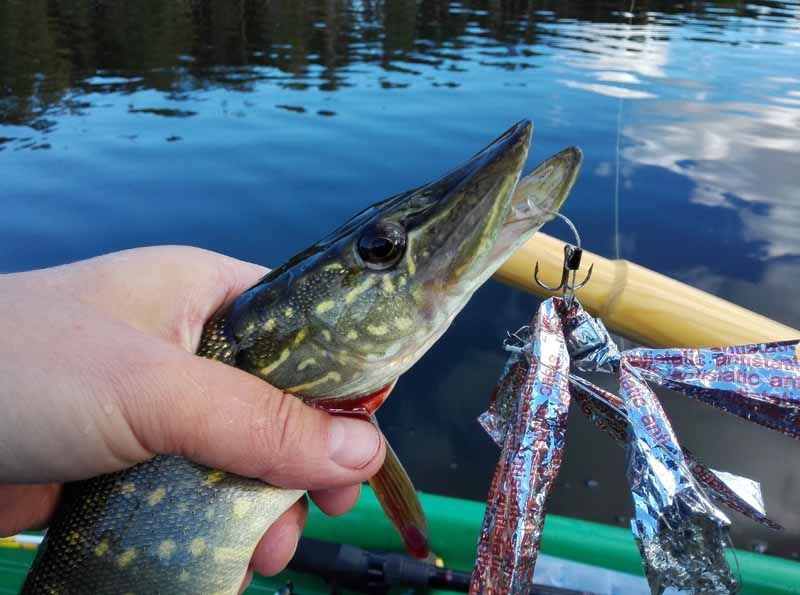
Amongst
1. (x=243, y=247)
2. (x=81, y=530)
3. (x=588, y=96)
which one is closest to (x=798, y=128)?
(x=588, y=96)

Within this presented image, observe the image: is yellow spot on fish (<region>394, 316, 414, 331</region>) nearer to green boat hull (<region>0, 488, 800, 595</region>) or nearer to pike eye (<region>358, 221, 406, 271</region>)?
pike eye (<region>358, 221, 406, 271</region>)

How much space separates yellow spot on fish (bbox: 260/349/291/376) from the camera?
4.97 feet

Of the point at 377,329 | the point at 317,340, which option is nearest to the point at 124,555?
the point at 317,340

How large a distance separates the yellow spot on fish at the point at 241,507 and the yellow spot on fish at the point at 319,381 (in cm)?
30

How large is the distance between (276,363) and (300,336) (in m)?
0.10

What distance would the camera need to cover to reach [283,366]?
1.52m

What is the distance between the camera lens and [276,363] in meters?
1.53

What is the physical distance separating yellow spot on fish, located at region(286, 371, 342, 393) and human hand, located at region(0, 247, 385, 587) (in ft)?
0.12

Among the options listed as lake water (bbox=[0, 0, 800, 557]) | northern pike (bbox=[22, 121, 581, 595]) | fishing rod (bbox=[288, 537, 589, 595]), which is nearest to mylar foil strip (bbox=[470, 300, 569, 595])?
northern pike (bbox=[22, 121, 581, 595])

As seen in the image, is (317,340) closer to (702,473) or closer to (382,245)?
(382,245)

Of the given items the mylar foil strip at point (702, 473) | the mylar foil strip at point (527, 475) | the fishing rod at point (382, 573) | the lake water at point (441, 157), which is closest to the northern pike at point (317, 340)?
the mylar foil strip at point (527, 475)

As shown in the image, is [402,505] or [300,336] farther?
[402,505]

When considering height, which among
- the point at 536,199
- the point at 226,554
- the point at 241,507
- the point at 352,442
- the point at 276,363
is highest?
the point at 536,199

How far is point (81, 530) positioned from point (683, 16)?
75.5ft
